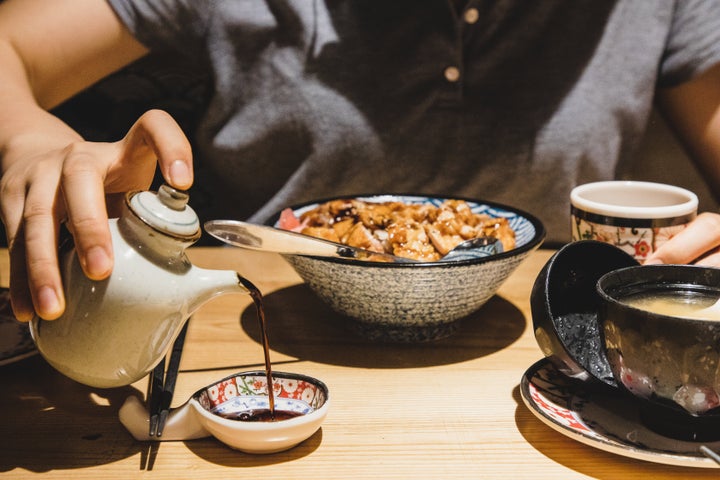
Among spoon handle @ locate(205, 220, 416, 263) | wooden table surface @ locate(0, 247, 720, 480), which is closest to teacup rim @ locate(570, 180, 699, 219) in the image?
wooden table surface @ locate(0, 247, 720, 480)

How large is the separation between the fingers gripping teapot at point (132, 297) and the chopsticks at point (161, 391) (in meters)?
0.09

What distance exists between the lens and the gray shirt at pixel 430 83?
1.66 m

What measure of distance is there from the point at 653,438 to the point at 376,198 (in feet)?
2.55

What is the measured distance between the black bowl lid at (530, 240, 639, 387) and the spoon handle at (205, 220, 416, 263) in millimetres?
225

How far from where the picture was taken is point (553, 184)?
178 centimetres

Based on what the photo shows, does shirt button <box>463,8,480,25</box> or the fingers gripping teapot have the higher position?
shirt button <box>463,8,480,25</box>

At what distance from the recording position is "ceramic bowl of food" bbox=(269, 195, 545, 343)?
3.26 ft

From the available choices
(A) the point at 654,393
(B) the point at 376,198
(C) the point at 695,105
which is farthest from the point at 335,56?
(A) the point at 654,393

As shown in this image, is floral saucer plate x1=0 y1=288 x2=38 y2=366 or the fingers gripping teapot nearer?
the fingers gripping teapot

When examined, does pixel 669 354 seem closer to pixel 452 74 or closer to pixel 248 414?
pixel 248 414

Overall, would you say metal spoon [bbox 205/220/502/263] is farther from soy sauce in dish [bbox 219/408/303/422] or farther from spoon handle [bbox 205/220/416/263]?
soy sauce in dish [bbox 219/408/303/422]

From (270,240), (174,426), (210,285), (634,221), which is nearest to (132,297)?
(210,285)

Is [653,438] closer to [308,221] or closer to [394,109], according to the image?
[308,221]

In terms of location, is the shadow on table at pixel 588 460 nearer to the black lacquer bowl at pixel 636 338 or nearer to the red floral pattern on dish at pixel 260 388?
the black lacquer bowl at pixel 636 338
